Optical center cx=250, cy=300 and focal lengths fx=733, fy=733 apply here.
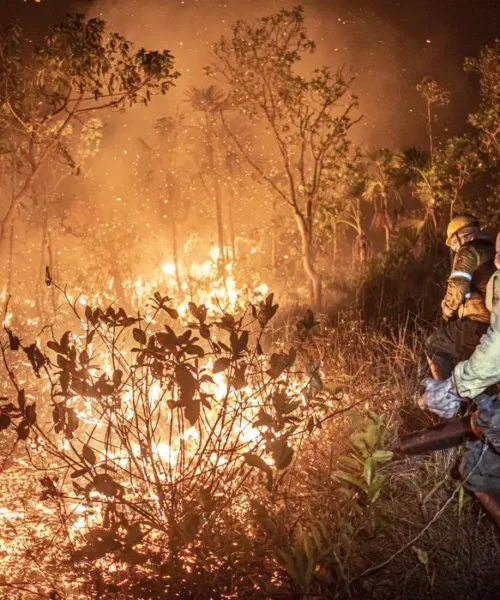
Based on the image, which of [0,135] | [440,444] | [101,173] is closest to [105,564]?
[440,444]

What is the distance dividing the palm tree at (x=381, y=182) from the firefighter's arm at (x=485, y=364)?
57.4 feet

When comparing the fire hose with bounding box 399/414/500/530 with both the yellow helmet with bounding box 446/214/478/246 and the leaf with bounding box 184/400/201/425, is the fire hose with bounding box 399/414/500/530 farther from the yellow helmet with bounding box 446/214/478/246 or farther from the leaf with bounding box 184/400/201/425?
the yellow helmet with bounding box 446/214/478/246

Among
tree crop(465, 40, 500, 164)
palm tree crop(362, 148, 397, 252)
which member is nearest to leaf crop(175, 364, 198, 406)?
tree crop(465, 40, 500, 164)

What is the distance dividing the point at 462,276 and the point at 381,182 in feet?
55.2

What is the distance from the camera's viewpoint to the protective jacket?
576cm

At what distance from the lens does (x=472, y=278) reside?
19.1ft

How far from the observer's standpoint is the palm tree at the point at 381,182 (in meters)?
21.8

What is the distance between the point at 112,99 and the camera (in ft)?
34.3

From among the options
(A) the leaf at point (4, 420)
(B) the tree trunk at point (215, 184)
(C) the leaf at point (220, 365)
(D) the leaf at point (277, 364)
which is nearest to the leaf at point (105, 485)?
(A) the leaf at point (4, 420)

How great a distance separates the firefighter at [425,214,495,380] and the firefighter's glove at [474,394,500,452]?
1.73m

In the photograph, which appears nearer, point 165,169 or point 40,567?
point 40,567

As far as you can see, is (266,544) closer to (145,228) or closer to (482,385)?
(482,385)

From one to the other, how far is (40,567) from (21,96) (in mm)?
8196

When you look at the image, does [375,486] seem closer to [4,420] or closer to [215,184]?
Result: [4,420]
